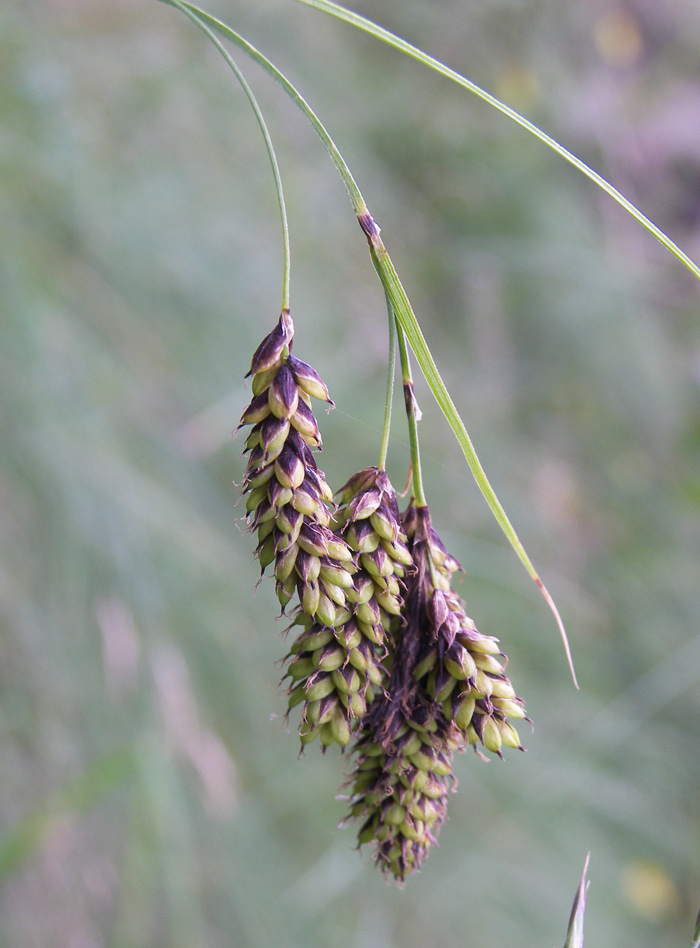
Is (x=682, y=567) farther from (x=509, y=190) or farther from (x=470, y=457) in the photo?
(x=470, y=457)

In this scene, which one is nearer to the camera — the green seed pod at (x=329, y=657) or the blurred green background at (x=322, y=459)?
the green seed pod at (x=329, y=657)

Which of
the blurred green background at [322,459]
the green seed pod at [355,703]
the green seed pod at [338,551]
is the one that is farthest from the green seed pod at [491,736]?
the blurred green background at [322,459]

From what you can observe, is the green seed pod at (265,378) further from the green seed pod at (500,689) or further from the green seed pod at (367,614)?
the green seed pod at (500,689)

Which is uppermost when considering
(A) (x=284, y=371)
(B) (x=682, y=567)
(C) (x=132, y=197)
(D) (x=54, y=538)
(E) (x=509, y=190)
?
(E) (x=509, y=190)

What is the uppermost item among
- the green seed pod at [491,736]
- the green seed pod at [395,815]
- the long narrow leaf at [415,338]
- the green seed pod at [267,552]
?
the long narrow leaf at [415,338]

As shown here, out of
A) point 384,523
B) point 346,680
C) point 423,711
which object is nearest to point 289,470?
point 384,523

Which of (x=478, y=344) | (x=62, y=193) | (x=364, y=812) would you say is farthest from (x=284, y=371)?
(x=478, y=344)
